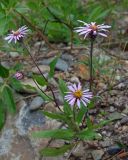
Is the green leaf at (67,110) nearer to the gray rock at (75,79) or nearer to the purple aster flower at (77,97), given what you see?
the purple aster flower at (77,97)

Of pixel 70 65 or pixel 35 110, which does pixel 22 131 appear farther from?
pixel 70 65

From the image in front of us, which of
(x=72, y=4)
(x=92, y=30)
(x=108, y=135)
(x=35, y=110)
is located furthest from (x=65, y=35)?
(x=92, y=30)

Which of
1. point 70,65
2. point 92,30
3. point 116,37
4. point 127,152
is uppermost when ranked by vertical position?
point 116,37

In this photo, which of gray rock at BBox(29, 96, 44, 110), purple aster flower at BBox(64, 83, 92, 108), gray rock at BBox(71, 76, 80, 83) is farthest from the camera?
gray rock at BBox(71, 76, 80, 83)

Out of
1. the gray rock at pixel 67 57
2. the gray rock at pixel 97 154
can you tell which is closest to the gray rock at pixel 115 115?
the gray rock at pixel 97 154

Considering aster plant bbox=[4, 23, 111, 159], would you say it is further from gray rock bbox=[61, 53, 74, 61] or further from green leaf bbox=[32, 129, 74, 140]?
gray rock bbox=[61, 53, 74, 61]

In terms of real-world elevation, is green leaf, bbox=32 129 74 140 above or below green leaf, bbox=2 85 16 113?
below

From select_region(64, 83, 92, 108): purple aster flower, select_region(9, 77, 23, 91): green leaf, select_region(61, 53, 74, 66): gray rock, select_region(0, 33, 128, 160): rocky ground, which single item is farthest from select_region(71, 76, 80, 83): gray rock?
select_region(64, 83, 92, 108): purple aster flower
